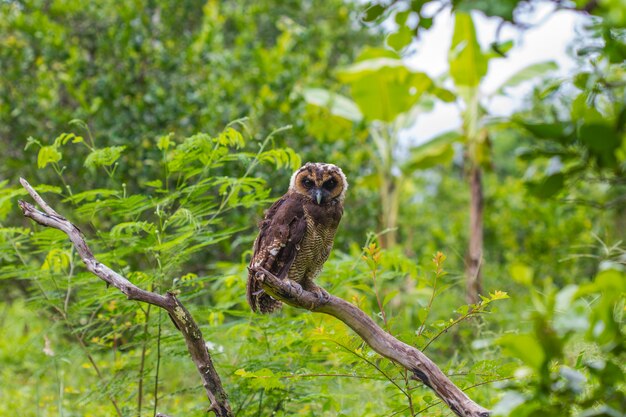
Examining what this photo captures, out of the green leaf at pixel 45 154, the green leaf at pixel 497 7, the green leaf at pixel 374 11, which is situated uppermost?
the green leaf at pixel 497 7

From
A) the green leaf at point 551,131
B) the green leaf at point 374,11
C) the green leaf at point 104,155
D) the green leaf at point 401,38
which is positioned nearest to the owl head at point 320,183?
the green leaf at point 104,155

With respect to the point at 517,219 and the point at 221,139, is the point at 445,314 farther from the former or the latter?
the point at 221,139

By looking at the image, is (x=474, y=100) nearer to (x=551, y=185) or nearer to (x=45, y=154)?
(x=45, y=154)

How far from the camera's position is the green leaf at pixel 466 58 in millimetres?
7121

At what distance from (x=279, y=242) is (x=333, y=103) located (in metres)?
4.48

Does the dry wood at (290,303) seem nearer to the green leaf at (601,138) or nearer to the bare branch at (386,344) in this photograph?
the bare branch at (386,344)

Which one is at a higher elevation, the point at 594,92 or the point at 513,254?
the point at 594,92

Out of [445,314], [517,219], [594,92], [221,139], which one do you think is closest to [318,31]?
[517,219]

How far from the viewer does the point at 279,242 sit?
9.78 ft

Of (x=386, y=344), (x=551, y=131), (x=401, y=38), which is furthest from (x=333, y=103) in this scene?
(x=551, y=131)

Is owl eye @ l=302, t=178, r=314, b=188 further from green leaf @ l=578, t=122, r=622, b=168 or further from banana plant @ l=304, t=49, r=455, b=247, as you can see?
banana plant @ l=304, t=49, r=455, b=247

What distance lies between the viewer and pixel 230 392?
2957 millimetres

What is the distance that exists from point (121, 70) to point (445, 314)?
12.5 feet

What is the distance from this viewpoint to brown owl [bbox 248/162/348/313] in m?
3.00
